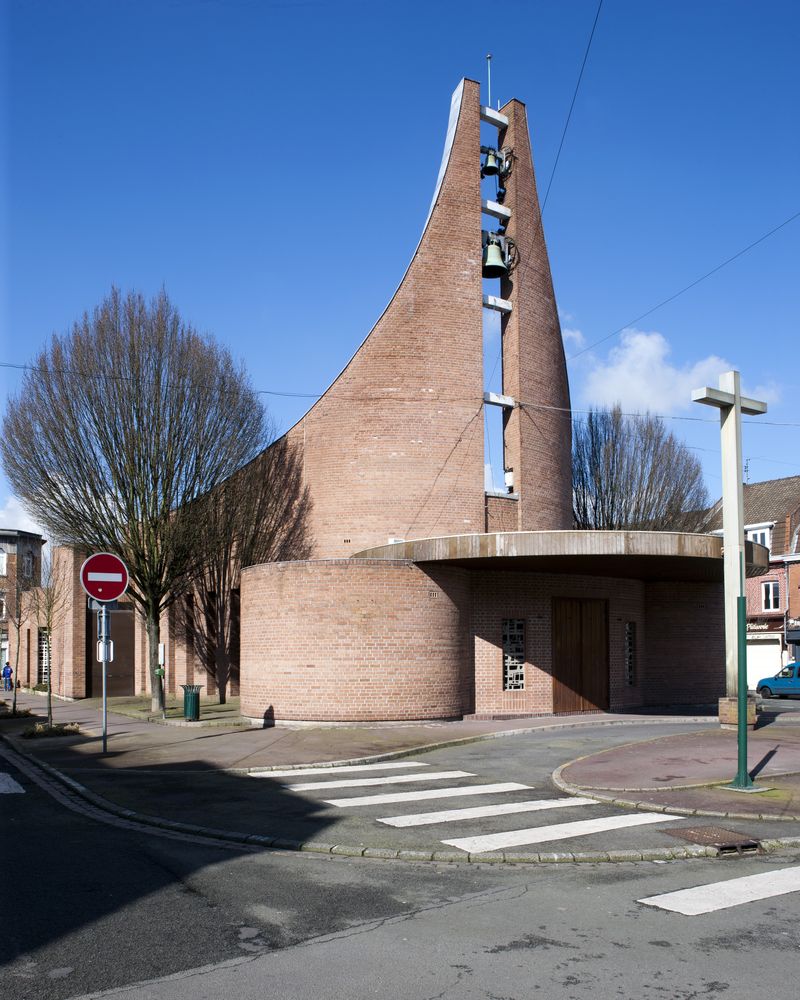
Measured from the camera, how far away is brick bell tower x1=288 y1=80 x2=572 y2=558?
966 inches

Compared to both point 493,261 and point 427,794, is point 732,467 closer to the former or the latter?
point 427,794

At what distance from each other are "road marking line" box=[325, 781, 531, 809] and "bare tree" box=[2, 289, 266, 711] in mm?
14777

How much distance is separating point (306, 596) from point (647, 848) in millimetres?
12301

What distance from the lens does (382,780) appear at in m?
12.6

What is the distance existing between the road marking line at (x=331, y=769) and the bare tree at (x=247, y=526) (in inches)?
477

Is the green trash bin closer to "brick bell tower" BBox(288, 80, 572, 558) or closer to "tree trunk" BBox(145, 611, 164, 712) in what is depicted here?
"tree trunk" BBox(145, 611, 164, 712)

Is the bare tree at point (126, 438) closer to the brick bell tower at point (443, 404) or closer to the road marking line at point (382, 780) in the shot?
the brick bell tower at point (443, 404)

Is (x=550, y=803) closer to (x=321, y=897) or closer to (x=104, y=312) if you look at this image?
(x=321, y=897)

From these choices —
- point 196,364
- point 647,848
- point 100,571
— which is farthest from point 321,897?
point 196,364

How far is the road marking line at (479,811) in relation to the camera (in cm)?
964

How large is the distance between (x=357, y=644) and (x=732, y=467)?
844 centimetres

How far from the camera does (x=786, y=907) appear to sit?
21.5 ft

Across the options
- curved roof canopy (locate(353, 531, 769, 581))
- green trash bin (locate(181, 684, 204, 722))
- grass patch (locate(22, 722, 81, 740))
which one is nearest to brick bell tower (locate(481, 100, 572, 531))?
curved roof canopy (locate(353, 531, 769, 581))

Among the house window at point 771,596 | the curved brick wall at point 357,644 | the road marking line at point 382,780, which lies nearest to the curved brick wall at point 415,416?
the curved brick wall at point 357,644
